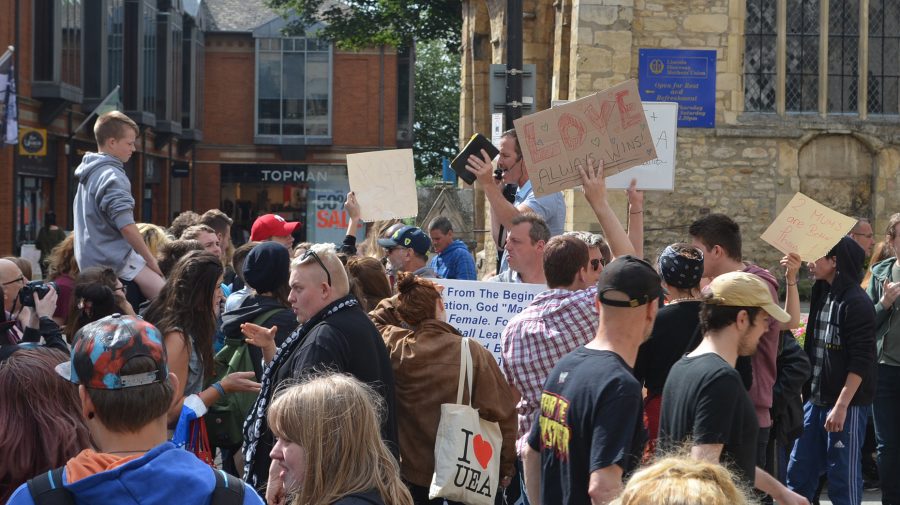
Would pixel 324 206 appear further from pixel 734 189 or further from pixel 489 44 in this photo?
pixel 734 189

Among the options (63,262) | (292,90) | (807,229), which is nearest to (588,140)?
(807,229)

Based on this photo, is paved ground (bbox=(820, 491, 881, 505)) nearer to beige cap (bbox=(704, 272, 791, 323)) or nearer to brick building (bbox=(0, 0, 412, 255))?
beige cap (bbox=(704, 272, 791, 323))

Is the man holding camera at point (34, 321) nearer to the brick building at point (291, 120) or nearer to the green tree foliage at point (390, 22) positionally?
the green tree foliage at point (390, 22)

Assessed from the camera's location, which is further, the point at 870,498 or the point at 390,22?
the point at 390,22

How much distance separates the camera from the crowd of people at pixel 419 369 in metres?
2.90

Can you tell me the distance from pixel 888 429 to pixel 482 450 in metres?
3.65

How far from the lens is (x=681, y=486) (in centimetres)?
239

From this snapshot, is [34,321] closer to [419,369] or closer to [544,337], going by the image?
[419,369]

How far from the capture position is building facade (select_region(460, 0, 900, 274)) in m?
19.0

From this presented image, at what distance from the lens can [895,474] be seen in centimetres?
756

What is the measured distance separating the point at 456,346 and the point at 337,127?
49754mm

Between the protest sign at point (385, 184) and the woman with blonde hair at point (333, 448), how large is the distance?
542 cm

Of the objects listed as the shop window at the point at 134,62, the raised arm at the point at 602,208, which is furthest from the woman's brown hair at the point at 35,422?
the shop window at the point at 134,62

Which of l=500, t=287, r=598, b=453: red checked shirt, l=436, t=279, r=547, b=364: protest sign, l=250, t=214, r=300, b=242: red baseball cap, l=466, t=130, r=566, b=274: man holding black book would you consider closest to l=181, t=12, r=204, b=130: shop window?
l=250, t=214, r=300, b=242: red baseball cap
